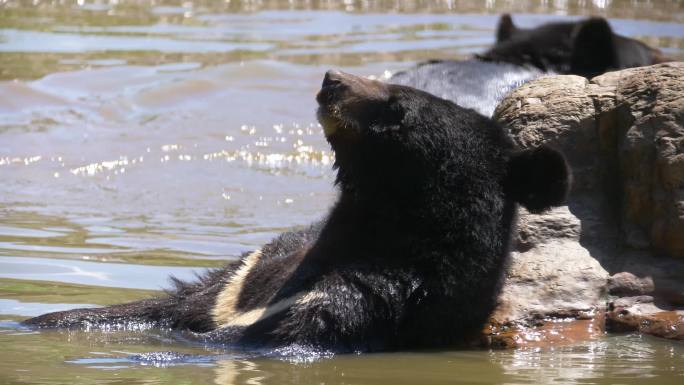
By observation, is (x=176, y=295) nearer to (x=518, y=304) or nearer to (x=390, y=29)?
(x=518, y=304)

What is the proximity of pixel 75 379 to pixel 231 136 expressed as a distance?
705 cm

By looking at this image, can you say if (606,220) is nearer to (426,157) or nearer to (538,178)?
(538,178)

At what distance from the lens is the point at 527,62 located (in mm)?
9977

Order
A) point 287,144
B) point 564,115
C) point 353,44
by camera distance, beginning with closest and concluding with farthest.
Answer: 1. point 564,115
2. point 287,144
3. point 353,44

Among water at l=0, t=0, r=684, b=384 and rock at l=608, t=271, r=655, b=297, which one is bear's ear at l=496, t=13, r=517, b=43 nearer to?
water at l=0, t=0, r=684, b=384

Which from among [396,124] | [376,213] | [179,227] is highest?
[396,124]

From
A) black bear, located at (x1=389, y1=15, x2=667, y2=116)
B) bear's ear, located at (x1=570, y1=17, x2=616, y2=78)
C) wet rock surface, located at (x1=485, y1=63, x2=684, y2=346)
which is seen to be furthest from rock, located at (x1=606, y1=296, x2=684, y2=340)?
bear's ear, located at (x1=570, y1=17, x2=616, y2=78)

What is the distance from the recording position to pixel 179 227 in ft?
27.3

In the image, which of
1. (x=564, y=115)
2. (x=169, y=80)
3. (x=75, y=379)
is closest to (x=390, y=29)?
(x=169, y=80)

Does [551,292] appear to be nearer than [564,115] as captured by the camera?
Yes

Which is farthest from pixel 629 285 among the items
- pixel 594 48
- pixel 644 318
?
pixel 594 48

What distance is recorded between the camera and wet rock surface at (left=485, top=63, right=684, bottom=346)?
517 cm

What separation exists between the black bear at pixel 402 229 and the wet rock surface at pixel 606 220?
0.93 feet

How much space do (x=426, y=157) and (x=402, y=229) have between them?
0.97 ft
